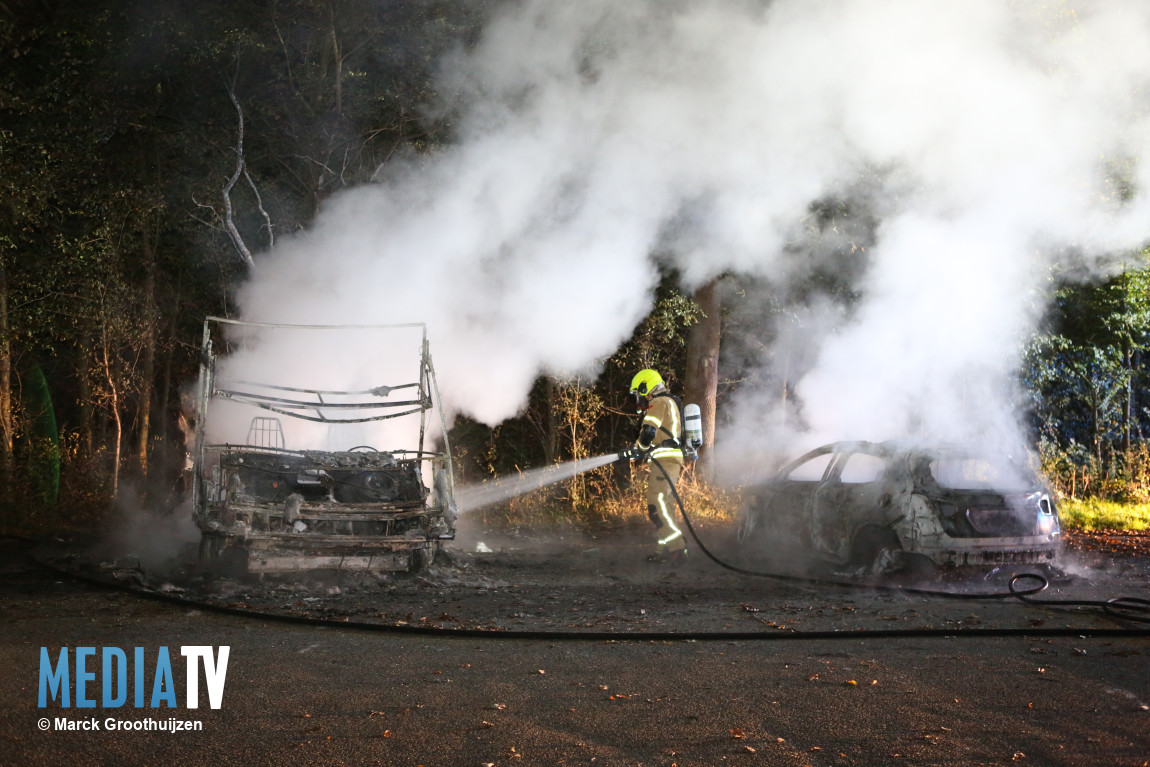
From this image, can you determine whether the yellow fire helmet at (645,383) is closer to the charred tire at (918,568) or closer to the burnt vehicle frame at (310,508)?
the burnt vehicle frame at (310,508)

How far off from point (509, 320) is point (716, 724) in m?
9.46

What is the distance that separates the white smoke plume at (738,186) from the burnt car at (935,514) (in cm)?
526

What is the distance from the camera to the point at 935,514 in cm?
819

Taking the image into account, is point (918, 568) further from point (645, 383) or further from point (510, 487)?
point (510, 487)

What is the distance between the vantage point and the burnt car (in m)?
8.17

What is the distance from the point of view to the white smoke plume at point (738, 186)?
12281 mm

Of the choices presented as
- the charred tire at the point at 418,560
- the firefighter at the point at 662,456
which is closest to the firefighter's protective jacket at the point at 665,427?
the firefighter at the point at 662,456

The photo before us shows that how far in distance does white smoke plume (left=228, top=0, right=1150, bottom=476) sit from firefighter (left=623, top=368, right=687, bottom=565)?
139 inches

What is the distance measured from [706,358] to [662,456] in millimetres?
5516

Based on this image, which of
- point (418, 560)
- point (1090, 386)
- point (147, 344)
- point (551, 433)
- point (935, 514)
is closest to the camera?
point (935, 514)

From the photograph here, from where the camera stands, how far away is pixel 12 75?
14.7 meters

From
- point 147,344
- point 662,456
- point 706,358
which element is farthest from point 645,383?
point 147,344

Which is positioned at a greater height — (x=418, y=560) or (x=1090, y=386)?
(x=1090, y=386)

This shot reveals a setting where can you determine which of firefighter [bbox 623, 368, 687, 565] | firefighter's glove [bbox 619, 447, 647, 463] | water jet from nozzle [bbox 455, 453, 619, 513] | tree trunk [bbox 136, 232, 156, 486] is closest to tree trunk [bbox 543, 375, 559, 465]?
water jet from nozzle [bbox 455, 453, 619, 513]
